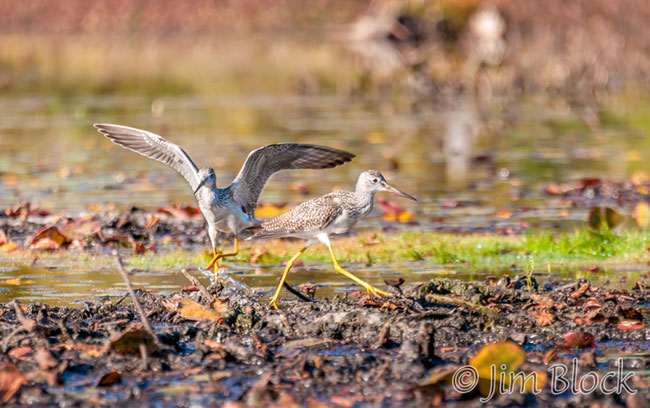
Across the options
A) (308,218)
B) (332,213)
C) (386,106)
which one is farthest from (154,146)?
(386,106)

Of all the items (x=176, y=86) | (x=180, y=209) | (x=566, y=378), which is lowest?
(x=566, y=378)

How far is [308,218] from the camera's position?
8531 millimetres

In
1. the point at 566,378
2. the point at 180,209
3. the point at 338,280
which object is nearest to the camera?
the point at 566,378

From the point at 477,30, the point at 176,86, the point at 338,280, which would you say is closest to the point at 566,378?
the point at 338,280

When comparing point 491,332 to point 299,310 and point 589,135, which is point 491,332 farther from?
point 589,135

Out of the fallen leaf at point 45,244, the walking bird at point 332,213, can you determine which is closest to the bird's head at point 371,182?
the walking bird at point 332,213

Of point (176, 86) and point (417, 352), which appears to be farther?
point (176, 86)

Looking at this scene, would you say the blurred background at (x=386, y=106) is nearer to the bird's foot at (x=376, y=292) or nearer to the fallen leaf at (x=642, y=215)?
the fallen leaf at (x=642, y=215)

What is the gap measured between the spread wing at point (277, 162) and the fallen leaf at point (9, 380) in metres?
3.39

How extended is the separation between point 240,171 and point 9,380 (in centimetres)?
352

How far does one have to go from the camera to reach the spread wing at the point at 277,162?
9203 millimetres

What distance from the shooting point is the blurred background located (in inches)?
600

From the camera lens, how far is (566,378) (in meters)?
6.37

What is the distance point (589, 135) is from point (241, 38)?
3511 centimetres
